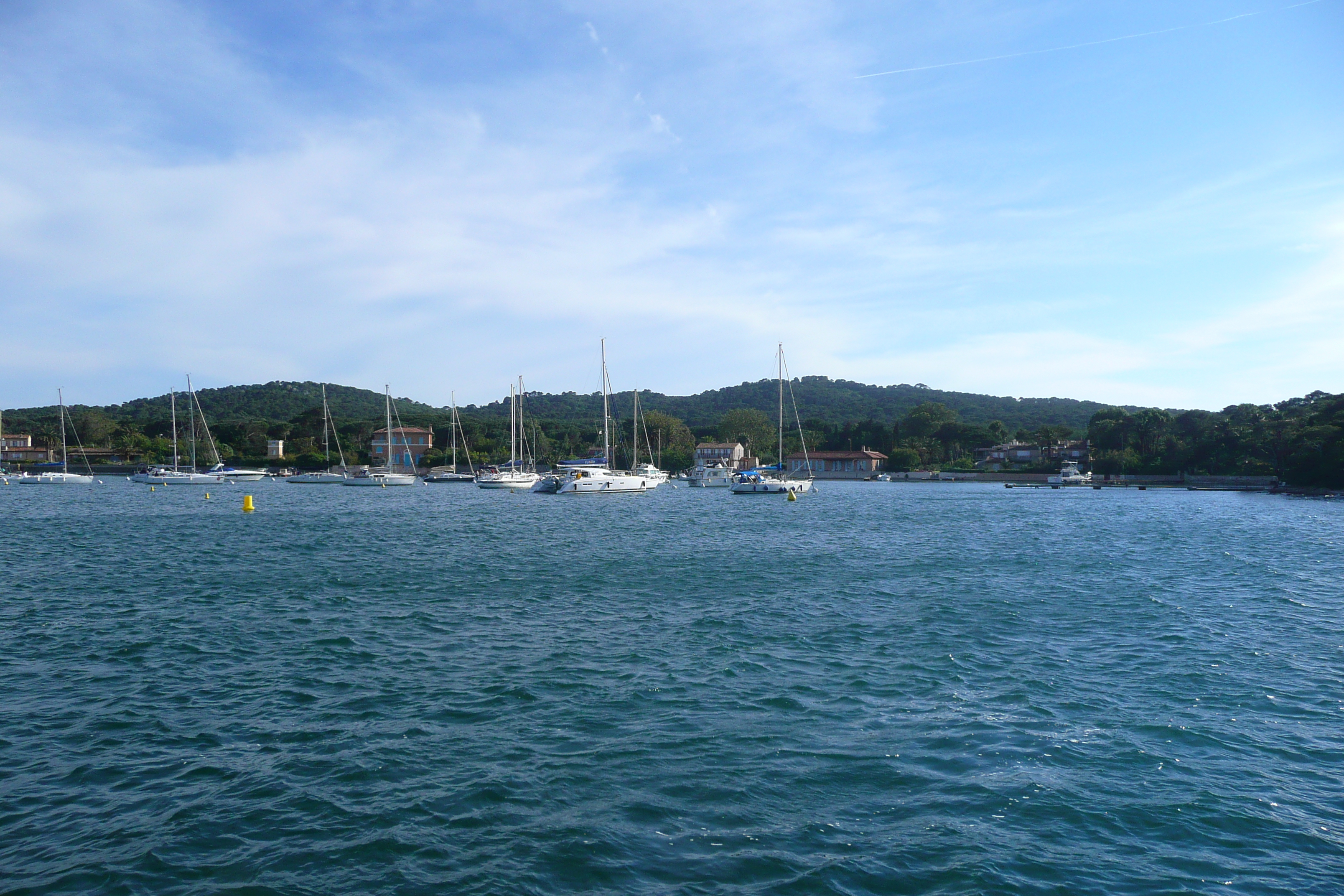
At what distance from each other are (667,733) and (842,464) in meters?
124

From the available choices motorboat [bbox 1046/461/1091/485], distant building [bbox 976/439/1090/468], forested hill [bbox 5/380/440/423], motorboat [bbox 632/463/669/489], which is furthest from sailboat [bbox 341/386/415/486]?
distant building [bbox 976/439/1090/468]

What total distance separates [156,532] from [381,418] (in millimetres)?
103108

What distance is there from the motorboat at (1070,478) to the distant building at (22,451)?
5587 inches

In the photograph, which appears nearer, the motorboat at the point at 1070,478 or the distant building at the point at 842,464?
the motorboat at the point at 1070,478

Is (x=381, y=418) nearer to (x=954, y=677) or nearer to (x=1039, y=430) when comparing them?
(x=1039, y=430)

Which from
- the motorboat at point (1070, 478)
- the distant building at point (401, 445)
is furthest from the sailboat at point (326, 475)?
the motorboat at point (1070, 478)

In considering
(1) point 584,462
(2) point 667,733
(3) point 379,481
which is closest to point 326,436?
(3) point 379,481

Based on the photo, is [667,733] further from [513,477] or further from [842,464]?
[842,464]

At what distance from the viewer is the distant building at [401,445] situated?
4633 inches

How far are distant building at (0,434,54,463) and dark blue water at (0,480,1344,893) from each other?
122930 millimetres

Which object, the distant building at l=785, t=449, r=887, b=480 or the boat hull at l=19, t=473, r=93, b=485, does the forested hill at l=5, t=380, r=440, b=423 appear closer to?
the boat hull at l=19, t=473, r=93, b=485

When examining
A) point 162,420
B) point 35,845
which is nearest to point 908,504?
point 35,845

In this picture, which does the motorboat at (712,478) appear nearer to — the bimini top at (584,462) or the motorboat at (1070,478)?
the bimini top at (584,462)

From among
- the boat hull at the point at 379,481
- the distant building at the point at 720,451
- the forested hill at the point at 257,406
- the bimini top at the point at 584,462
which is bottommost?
the boat hull at the point at 379,481
